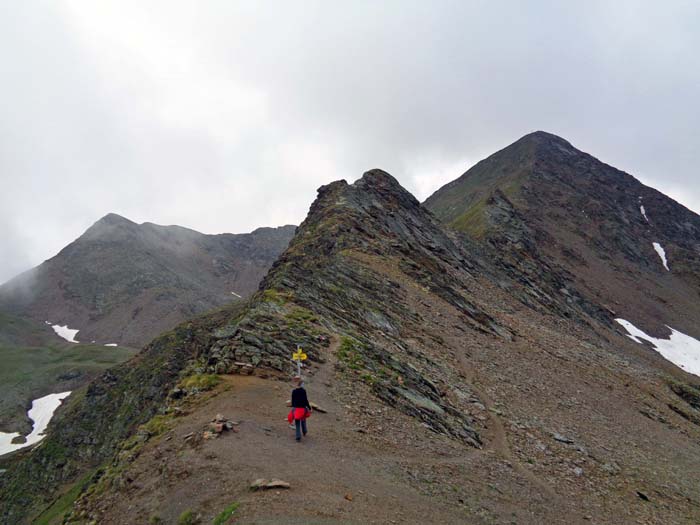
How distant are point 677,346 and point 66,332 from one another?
649 feet

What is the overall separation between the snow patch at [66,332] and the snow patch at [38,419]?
219 feet

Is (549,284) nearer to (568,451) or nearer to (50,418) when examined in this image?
(568,451)

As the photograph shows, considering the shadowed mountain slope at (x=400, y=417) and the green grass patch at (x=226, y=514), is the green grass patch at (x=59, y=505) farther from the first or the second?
the green grass patch at (x=226, y=514)

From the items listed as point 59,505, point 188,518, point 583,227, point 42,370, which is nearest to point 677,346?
point 583,227

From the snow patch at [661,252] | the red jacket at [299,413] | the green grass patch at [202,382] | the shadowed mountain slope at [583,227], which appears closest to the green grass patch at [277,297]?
the green grass patch at [202,382]

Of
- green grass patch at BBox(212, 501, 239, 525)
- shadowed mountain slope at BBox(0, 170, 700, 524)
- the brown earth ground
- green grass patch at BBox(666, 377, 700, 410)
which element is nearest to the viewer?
green grass patch at BBox(212, 501, 239, 525)

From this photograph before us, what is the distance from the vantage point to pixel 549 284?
6919 cm

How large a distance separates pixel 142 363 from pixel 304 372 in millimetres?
57954

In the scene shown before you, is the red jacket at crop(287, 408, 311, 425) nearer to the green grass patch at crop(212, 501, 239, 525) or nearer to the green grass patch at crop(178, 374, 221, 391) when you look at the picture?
the green grass patch at crop(212, 501, 239, 525)

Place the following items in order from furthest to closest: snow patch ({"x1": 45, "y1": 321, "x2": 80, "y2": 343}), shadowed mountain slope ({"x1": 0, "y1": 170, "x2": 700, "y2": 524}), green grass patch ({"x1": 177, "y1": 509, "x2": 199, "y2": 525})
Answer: snow patch ({"x1": 45, "y1": 321, "x2": 80, "y2": 343}), shadowed mountain slope ({"x1": 0, "y1": 170, "x2": 700, "y2": 524}), green grass patch ({"x1": 177, "y1": 509, "x2": 199, "y2": 525})

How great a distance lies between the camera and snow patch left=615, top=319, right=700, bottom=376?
226 feet

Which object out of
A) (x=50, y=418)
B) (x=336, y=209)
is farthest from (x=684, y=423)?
(x=50, y=418)

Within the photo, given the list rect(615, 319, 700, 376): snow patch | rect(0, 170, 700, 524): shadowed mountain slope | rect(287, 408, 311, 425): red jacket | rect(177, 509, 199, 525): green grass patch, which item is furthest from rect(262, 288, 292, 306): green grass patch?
rect(615, 319, 700, 376): snow patch

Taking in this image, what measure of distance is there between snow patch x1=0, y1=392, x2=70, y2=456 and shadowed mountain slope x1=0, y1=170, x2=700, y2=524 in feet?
146
